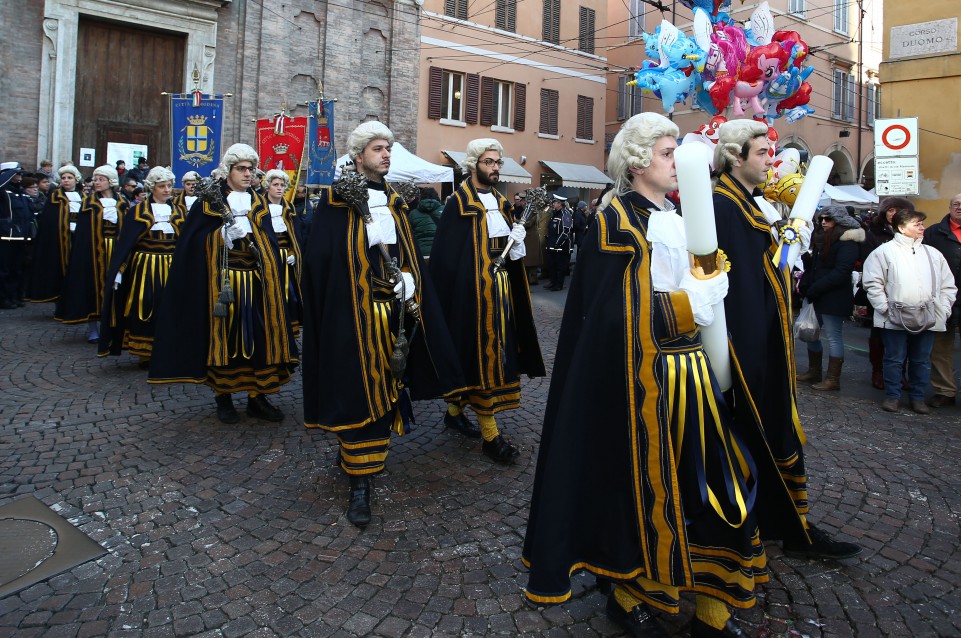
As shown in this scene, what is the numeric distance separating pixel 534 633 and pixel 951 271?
5.41 metres

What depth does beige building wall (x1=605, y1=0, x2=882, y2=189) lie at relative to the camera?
25781 mm

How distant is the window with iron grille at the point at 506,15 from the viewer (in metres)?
24.7

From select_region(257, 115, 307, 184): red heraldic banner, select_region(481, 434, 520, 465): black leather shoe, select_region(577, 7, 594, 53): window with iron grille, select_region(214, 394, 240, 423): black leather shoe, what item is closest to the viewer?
select_region(481, 434, 520, 465): black leather shoe

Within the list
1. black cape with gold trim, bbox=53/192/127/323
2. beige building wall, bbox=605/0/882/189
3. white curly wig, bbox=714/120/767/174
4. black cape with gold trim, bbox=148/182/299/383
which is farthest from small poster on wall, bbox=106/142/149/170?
beige building wall, bbox=605/0/882/189

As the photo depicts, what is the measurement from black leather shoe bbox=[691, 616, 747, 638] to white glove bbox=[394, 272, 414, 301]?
85.3 inches

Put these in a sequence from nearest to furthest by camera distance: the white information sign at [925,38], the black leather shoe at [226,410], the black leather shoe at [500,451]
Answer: the black leather shoe at [500,451], the black leather shoe at [226,410], the white information sign at [925,38]

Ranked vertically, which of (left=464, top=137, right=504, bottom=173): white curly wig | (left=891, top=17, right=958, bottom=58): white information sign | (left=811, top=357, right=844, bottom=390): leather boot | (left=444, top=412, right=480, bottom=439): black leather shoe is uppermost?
(left=891, top=17, right=958, bottom=58): white information sign

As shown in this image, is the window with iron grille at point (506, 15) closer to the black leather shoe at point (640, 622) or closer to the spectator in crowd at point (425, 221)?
the spectator in crowd at point (425, 221)

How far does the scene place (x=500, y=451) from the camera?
15.0 feet

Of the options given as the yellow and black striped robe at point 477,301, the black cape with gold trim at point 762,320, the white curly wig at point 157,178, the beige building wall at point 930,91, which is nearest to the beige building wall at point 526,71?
the beige building wall at point 930,91

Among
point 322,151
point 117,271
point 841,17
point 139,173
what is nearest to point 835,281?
point 117,271

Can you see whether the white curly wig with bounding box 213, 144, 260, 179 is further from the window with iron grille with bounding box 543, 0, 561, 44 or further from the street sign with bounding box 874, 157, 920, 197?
the window with iron grille with bounding box 543, 0, 561, 44

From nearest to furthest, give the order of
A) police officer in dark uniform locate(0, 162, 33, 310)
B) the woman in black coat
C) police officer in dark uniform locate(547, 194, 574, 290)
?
the woman in black coat, police officer in dark uniform locate(0, 162, 33, 310), police officer in dark uniform locate(547, 194, 574, 290)

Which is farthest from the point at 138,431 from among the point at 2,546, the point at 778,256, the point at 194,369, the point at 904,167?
the point at 904,167
